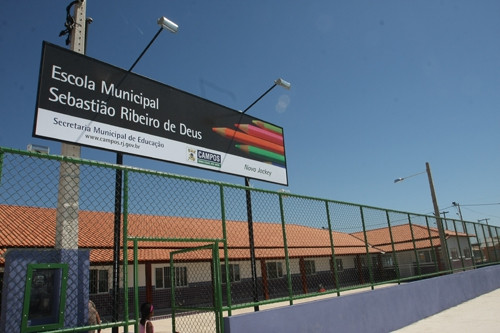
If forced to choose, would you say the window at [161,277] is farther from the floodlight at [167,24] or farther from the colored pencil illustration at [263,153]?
the floodlight at [167,24]

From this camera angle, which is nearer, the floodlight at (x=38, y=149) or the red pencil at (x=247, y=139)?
the floodlight at (x=38, y=149)

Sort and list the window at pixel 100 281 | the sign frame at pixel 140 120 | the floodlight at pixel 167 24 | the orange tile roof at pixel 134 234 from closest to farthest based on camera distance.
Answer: the sign frame at pixel 140 120
the floodlight at pixel 167 24
the orange tile roof at pixel 134 234
the window at pixel 100 281

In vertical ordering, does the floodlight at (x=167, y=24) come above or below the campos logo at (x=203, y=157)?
above

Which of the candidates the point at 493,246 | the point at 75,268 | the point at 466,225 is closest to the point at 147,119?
the point at 75,268

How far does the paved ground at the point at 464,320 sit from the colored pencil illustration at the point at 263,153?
13.6 feet

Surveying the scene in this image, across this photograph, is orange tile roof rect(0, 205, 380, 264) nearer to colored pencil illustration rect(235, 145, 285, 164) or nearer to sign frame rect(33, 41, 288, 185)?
colored pencil illustration rect(235, 145, 285, 164)

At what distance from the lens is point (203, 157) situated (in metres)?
8.14

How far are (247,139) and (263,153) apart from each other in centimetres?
64

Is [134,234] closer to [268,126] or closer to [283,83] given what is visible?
[268,126]

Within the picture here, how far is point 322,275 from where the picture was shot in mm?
27781

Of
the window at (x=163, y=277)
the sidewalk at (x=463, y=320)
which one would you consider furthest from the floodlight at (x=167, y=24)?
the window at (x=163, y=277)

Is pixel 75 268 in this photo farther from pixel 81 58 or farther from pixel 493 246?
pixel 493 246

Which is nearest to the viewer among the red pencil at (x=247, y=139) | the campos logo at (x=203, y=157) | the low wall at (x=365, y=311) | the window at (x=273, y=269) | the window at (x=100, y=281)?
the low wall at (x=365, y=311)

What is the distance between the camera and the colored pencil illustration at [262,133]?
9.55 meters
